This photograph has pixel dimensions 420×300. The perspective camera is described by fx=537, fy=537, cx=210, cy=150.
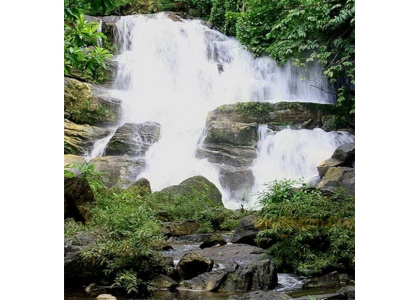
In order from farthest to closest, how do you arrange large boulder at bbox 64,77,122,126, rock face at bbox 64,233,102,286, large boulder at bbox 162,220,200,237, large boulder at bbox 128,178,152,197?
large boulder at bbox 64,77,122,126
large boulder at bbox 128,178,152,197
large boulder at bbox 162,220,200,237
rock face at bbox 64,233,102,286

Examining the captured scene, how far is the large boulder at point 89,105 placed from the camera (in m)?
5.09

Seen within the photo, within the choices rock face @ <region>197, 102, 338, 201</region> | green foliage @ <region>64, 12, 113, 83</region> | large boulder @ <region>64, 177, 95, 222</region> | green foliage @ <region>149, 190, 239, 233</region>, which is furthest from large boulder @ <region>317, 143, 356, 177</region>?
green foliage @ <region>64, 12, 113, 83</region>

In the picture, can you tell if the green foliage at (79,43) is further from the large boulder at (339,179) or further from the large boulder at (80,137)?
the large boulder at (339,179)

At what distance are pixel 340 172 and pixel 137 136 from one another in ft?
6.76

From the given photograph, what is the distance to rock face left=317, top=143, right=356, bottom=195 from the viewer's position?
4602mm

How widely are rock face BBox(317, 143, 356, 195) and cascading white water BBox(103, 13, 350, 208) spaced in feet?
0.56

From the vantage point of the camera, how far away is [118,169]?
5.14 metres

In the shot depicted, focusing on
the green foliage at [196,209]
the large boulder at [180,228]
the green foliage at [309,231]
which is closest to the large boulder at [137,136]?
the green foliage at [196,209]

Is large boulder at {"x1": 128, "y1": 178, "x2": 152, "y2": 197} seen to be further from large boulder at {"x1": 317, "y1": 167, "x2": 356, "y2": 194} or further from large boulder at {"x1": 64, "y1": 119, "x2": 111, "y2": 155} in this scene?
large boulder at {"x1": 317, "y1": 167, "x2": 356, "y2": 194}

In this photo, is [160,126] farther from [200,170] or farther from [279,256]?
[279,256]

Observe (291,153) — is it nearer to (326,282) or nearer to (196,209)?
(196,209)

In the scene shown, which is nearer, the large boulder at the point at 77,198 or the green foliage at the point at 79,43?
the green foliage at the point at 79,43

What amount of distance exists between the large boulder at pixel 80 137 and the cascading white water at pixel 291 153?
1.53 metres
